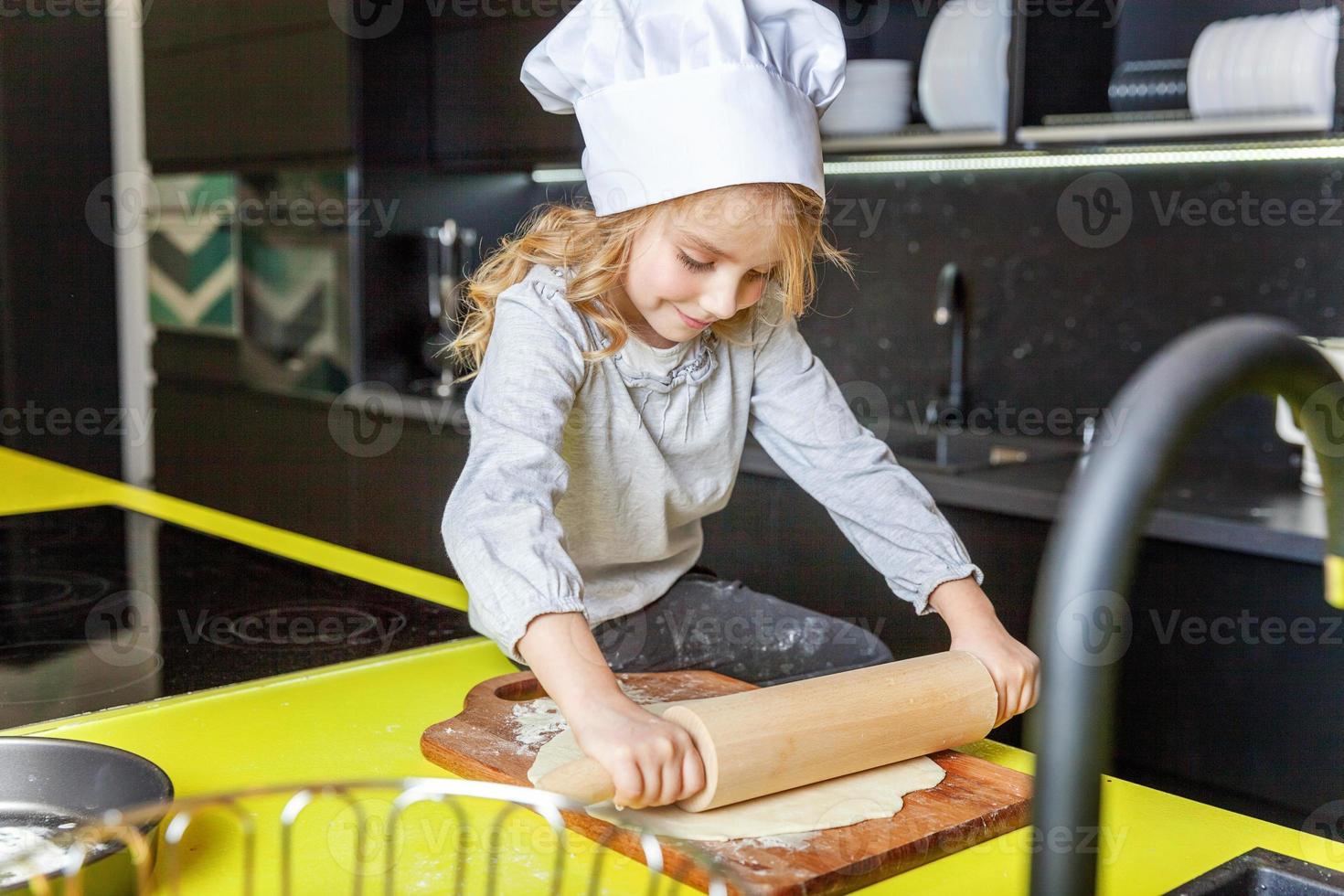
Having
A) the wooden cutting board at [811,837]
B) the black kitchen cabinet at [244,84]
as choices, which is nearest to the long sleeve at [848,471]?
the wooden cutting board at [811,837]

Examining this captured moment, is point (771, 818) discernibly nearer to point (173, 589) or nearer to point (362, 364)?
point (173, 589)

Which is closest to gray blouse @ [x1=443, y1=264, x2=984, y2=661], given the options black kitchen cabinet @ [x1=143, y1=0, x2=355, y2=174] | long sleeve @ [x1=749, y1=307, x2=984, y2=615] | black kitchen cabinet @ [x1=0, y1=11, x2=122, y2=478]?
long sleeve @ [x1=749, y1=307, x2=984, y2=615]

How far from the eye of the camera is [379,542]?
3.13m

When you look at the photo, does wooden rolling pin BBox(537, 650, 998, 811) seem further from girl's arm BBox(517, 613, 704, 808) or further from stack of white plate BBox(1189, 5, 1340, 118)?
stack of white plate BBox(1189, 5, 1340, 118)

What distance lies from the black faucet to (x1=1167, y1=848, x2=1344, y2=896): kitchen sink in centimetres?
192

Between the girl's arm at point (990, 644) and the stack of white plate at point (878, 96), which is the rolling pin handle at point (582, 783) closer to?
the girl's arm at point (990, 644)

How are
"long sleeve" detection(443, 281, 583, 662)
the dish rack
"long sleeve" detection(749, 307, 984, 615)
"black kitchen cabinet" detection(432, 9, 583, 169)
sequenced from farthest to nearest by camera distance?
1. "black kitchen cabinet" detection(432, 9, 583, 169)
2. "long sleeve" detection(749, 307, 984, 615)
3. "long sleeve" detection(443, 281, 583, 662)
4. the dish rack

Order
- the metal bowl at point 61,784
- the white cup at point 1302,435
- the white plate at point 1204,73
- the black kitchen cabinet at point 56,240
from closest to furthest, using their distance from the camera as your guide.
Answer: the metal bowl at point 61,784, the white cup at point 1302,435, the white plate at point 1204,73, the black kitchen cabinet at point 56,240

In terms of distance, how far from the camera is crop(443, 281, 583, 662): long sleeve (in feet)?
2.84

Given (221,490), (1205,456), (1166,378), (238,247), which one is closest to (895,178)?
(1205,456)

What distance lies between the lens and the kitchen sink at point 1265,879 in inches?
27.5

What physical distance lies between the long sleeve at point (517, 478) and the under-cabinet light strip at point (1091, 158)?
1398 mm

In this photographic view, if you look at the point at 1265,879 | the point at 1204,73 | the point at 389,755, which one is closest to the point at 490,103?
the point at 1204,73

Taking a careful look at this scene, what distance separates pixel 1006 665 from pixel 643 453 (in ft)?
1.32
